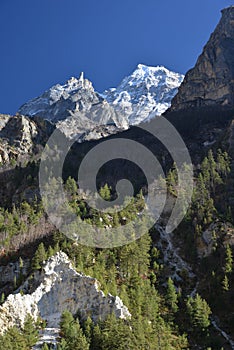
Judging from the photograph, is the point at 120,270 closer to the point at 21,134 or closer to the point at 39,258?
the point at 39,258

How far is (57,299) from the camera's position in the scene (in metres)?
56.6

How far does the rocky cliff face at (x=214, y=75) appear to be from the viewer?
177 metres

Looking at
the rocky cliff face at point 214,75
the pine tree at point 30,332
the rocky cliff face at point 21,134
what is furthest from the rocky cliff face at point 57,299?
the rocky cliff face at point 214,75

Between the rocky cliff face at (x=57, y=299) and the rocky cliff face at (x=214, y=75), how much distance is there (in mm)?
129644

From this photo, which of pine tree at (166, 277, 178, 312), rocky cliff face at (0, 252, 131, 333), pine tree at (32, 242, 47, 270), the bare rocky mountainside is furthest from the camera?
pine tree at (166, 277, 178, 312)

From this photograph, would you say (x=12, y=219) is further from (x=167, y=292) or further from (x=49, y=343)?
(x=49, y=343)

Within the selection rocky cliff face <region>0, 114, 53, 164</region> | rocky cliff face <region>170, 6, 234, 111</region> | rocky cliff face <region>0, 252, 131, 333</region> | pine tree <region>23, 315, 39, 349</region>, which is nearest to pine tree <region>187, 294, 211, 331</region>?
rocky cliff face <region>0, 252, 131, 333</region>

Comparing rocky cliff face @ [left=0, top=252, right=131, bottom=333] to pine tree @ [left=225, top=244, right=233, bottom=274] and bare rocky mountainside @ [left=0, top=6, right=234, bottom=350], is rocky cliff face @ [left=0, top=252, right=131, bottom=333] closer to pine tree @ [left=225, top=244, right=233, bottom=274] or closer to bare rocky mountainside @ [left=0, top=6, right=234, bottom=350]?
bare rocky mountainside @ [left=0, top=6, right=234, bottom=350]

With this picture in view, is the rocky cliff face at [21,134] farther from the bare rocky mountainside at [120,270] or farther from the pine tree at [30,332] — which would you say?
the pine tree at [30,332]

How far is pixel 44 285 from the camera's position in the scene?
57.5 metres

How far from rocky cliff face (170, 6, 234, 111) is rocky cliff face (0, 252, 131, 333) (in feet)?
425

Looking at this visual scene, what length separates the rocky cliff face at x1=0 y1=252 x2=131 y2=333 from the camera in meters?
51.7

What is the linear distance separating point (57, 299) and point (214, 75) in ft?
493

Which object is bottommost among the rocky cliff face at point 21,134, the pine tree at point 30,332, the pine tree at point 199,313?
the pine tree at point 30,332
